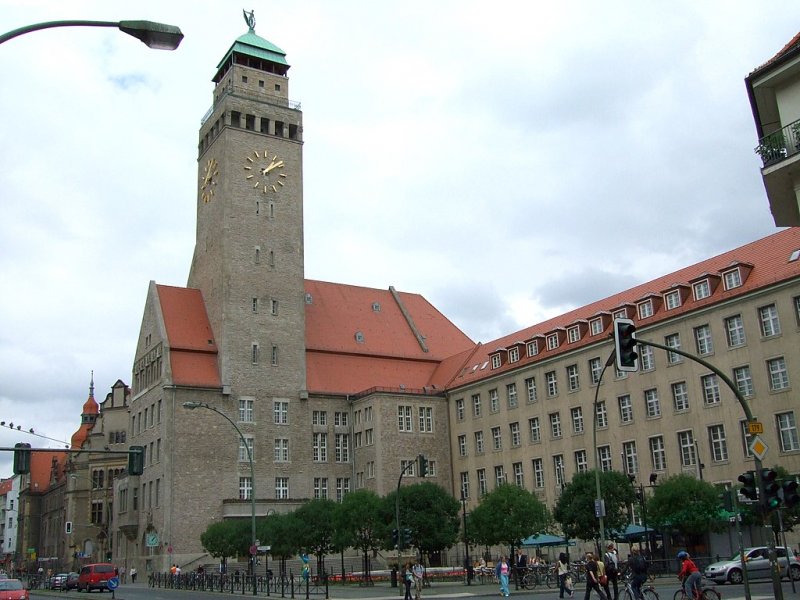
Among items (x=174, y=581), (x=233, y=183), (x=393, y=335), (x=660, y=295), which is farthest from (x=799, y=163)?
(x=393, y=335)

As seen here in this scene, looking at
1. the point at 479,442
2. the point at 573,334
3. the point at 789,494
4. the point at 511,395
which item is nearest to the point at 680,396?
the point at 573,334

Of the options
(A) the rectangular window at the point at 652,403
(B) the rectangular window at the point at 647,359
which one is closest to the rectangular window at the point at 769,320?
(B) the rectangular window at the point at 647,359

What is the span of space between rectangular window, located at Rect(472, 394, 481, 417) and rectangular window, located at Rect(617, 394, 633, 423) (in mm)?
15231

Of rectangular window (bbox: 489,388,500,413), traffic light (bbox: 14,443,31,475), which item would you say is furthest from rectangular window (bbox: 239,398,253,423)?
traffic light (bbox: 14,443,31,475)

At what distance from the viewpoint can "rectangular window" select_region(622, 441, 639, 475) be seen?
168ft

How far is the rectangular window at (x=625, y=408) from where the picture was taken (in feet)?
170

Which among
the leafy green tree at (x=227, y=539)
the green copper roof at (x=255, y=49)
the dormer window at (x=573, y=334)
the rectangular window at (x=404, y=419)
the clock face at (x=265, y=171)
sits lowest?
the leafy green tree at (x=227, y=539)

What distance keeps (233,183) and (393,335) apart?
1973 cm

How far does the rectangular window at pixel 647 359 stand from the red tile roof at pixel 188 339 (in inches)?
1209

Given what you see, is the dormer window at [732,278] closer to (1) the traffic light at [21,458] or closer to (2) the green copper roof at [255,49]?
(1) the traffic light at [21,458]

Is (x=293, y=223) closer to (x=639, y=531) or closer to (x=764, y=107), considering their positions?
(x=639, y=531)

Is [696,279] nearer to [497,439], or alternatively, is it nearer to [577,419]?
[577,419]

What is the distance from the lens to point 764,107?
1970 centimetres

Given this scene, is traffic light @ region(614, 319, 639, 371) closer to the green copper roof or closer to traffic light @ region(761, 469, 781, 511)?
traffic light @ region(761, 469, 781, 511)
